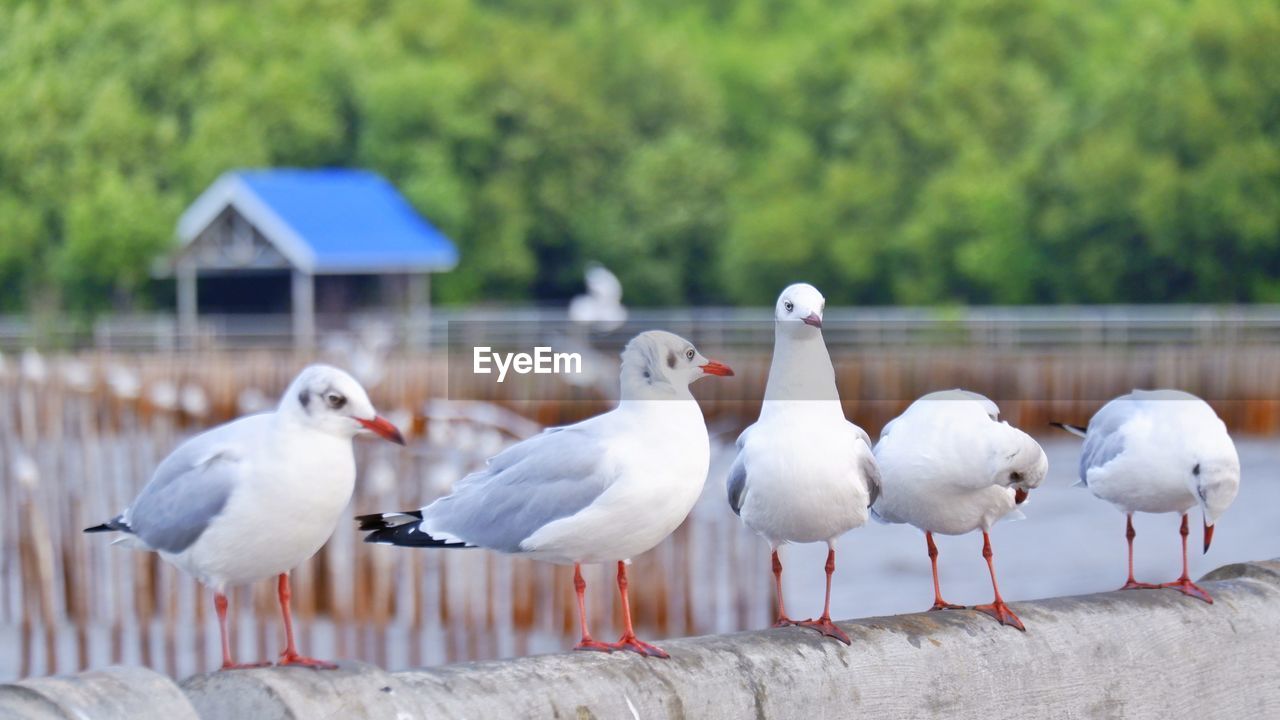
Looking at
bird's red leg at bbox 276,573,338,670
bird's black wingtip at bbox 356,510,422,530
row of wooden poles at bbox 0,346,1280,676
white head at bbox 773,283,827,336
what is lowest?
row of wooden poles at bbox 0,346,1280,676

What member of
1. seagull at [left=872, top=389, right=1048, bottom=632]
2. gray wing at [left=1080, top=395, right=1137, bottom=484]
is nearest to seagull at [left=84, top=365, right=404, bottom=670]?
seagull at [left=872, top=389, right=1048, bottom=632]

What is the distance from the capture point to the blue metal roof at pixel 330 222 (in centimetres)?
4191

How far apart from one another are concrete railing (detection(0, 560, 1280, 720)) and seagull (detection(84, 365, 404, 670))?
0.12m

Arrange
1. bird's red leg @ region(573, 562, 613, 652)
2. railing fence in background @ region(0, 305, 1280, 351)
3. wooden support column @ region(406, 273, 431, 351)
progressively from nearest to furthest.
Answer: bird's red leg @ region(573, 562, 613, 652) < railing fence in background @ region(0, 305, 1280, 351) < wooden support column @ region(406, 273, 431, 351)

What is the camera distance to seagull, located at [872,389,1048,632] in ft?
10.5

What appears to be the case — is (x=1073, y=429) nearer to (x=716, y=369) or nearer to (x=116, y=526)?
(x=716, y=369)

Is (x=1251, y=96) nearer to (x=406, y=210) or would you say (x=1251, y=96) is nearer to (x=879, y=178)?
(x=879, y=178)

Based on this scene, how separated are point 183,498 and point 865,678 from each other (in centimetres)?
109

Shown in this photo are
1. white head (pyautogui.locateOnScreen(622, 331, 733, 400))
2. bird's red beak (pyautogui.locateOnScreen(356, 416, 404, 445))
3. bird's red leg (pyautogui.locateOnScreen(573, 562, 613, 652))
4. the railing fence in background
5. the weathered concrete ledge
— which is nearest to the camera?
the weathered concrete ledge

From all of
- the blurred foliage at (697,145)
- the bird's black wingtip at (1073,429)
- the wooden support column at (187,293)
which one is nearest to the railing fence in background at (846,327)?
the wooden support column at (187,293)

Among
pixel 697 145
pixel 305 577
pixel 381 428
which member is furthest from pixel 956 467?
pixel 697 145

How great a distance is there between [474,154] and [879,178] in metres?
9.51

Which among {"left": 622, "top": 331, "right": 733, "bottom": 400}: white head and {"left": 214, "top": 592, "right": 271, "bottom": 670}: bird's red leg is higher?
{"left": 622, "top": 331, "right": 733, "bottom": 400}: white head

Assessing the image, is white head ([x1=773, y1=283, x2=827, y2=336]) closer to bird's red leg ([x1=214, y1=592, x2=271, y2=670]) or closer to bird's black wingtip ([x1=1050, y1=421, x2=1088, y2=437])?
bird's red leg ([x1=214, y1=592, x2=271, y2=670])
